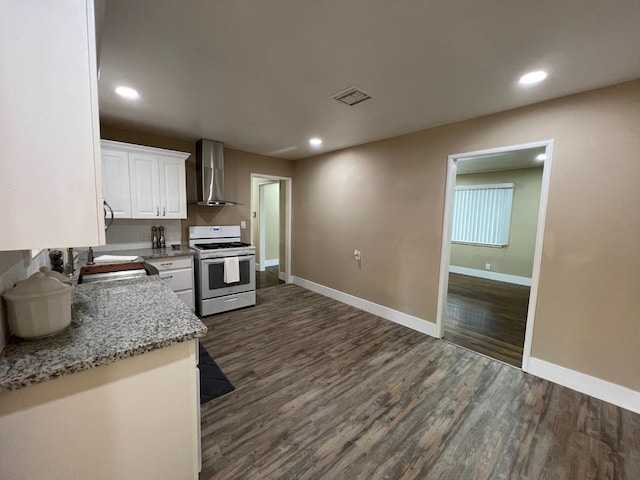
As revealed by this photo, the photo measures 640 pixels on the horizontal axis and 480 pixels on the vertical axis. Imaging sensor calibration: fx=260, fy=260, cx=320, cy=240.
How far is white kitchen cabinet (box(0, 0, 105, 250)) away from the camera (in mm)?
679

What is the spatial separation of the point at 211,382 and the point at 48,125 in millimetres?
2146

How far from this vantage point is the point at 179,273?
11.0 ft

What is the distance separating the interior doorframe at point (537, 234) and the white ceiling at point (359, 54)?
15.5 inches

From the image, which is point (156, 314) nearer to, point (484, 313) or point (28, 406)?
point (28, 406)

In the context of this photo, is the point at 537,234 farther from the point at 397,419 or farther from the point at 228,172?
the point at 228,172

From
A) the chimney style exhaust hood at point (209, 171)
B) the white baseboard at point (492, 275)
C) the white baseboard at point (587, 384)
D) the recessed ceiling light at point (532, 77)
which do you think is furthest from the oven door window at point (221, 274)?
the white baseboard at point (492, 275)

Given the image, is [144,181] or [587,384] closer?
[587,384]

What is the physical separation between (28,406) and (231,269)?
2.85m

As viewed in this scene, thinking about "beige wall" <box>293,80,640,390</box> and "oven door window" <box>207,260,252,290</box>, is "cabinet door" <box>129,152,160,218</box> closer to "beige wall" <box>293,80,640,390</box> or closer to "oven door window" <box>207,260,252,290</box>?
"oven door window" <box>207,260,252,290</box>

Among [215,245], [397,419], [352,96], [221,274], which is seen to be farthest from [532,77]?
[215,245]

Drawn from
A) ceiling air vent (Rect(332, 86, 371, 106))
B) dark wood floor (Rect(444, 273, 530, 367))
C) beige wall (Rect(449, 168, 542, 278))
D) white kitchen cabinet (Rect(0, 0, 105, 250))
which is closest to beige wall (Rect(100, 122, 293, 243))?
ceiling air vent (Rect(332, 86, 371, 106))

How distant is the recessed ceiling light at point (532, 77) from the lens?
72.7 inches

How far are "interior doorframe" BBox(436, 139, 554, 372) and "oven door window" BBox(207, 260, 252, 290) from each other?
2631 mm

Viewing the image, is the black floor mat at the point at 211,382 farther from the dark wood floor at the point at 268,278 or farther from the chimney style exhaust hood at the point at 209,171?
the dark wood floor at the point at 268,278
